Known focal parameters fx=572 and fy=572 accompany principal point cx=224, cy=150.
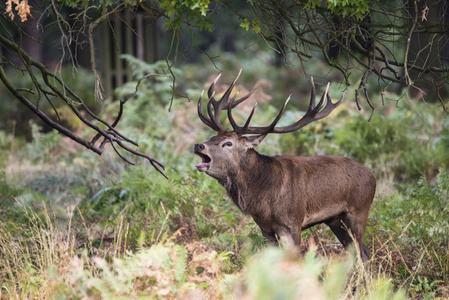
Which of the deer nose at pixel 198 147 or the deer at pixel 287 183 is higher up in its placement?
the deer nose at pixel 198 147

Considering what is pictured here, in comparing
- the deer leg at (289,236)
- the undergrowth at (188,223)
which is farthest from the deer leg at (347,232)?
the deer leg at (289,236)

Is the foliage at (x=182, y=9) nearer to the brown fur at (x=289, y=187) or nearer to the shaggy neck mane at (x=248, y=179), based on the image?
the brown fur at (x=289, y=187)

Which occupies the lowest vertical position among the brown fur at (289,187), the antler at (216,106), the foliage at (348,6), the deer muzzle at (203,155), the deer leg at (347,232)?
the deer leg at (347,232)

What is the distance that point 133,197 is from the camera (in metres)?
8.30

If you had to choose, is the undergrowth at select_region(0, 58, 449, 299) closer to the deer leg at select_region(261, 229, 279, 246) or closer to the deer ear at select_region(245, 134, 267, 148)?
the deer leg at select_region(261, 229, 279, 246)

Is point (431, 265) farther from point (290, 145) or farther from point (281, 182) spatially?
point (290, 145)

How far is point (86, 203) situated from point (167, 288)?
5.23 metres

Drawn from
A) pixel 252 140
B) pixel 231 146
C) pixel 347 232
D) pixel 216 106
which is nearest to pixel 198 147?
pixel 231 146

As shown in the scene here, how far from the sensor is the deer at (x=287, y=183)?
565 centimetres

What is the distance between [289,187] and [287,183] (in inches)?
1.8

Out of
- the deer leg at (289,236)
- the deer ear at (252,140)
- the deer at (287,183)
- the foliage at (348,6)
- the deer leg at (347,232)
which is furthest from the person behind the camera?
the deer leg at (347,232)

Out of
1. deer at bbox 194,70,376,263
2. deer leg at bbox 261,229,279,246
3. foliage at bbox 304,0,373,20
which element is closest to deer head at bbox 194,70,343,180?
deer at bbox 194,70,376,263

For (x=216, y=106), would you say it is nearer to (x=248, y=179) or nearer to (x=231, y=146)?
(x=231, y=146)

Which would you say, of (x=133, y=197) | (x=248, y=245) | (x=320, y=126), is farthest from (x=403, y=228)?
(x=320, y=126)
